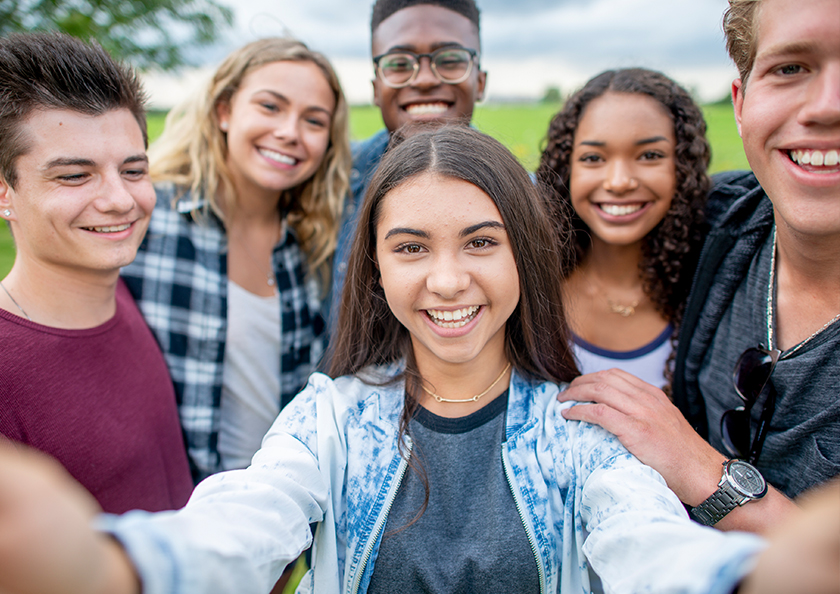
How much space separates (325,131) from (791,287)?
7.53ft

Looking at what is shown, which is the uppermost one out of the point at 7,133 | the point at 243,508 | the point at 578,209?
the point at 7,133

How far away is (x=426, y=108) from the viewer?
121 inches

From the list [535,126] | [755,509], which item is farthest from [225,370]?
[535,126]

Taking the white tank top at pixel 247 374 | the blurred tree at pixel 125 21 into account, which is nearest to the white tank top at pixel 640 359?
the white tank top at pixel 247 374

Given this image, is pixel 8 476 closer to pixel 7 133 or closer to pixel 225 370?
pixel 7 133

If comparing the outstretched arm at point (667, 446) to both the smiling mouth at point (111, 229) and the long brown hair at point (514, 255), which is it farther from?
the smiling mouth at point (111, 229)

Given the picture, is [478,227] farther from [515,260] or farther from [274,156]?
[274,156]

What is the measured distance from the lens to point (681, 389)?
90.1 inches

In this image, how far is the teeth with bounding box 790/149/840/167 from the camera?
5.23 ft

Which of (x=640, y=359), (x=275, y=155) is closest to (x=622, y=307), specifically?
(x=640, y=359)

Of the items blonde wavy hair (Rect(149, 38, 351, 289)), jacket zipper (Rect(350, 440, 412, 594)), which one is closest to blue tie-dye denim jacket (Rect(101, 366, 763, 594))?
jacket zipper (Rect(350, 440, 412, 594))

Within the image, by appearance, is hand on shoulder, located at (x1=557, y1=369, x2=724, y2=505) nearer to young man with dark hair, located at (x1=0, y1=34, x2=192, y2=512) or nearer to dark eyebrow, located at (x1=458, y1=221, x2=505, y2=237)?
dark eyebrow, located at (x1=458, y1=221, x2=505, y2=237)

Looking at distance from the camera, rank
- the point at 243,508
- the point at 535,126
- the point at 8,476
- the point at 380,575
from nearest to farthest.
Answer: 1. the point at 8,476
2. the point at 243,508
3. the point at 380,575
4. the point at 535,126

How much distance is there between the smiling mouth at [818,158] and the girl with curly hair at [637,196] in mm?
799
